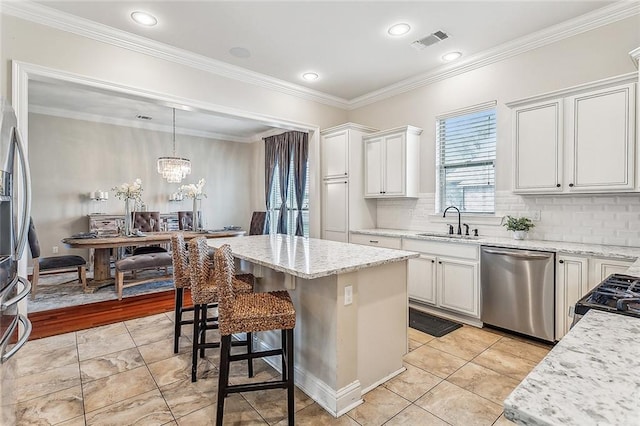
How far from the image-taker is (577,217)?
3.11 metres

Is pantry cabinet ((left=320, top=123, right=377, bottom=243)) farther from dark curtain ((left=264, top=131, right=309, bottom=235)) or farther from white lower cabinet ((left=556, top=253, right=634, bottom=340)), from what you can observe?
white lower cabinet ((left=556, top=253, right=634, bottom=340))

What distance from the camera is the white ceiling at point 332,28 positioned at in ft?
9.29

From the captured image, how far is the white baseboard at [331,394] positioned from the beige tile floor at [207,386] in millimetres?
40

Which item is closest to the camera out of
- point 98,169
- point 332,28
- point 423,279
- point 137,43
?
point 332,28

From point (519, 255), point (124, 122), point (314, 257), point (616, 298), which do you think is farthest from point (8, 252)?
point (124, 122)

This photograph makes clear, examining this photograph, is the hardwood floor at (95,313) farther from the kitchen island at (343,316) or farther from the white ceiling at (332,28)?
the white ceiling at (332,28)

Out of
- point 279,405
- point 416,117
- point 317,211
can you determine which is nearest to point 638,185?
point 416,117

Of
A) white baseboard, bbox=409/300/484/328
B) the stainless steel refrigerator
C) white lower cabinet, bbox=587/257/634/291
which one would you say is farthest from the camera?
white baseboard, bbox=409/300/484/328

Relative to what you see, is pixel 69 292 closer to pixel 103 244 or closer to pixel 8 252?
pixel 103 244

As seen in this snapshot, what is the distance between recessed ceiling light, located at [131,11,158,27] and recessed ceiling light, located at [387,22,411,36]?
226cm

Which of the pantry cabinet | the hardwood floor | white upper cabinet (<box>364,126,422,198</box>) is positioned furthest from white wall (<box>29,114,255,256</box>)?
white upper cabinet (<box>364,126,422,198</box>)

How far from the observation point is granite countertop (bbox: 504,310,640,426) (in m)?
0.59

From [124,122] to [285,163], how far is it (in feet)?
11.3

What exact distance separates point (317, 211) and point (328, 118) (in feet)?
5.00
